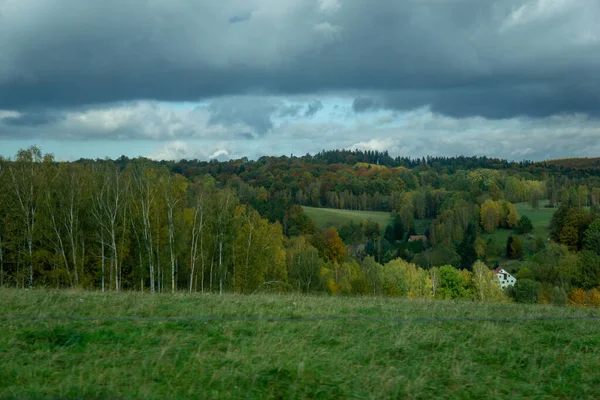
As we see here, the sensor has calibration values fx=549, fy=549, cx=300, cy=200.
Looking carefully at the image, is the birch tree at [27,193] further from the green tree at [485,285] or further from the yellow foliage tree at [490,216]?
the yellow foliage tree at [490,216]

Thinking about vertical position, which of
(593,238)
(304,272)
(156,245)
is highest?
(156,245)

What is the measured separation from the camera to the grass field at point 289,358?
7.31 meters

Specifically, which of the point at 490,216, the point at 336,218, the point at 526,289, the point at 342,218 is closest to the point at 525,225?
the point at 490,216

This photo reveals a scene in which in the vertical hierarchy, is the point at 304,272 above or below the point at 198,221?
below

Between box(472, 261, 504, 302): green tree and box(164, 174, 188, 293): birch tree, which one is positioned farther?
box(472, 261, 504, 302): green tree

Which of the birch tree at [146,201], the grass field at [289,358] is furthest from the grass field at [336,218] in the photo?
the grass field at [289,358]

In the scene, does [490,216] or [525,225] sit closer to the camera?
[525,225]

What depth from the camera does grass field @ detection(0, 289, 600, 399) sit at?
24.0 ft

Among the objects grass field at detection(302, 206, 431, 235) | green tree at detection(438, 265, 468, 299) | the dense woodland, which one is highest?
the dense woodland

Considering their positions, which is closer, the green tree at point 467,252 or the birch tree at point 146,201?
the birch tree at point 146,201

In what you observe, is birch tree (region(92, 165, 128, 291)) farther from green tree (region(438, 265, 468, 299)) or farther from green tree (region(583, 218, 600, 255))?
green tree (region(583, 218, 600, 255))

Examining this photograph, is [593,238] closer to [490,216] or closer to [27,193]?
[490,216]

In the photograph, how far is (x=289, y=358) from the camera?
8516mm

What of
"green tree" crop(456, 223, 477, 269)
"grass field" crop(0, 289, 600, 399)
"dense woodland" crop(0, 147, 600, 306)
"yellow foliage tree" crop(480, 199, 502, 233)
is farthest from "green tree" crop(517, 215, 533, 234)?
"grass field" crop(0, 289, 600, 399)
